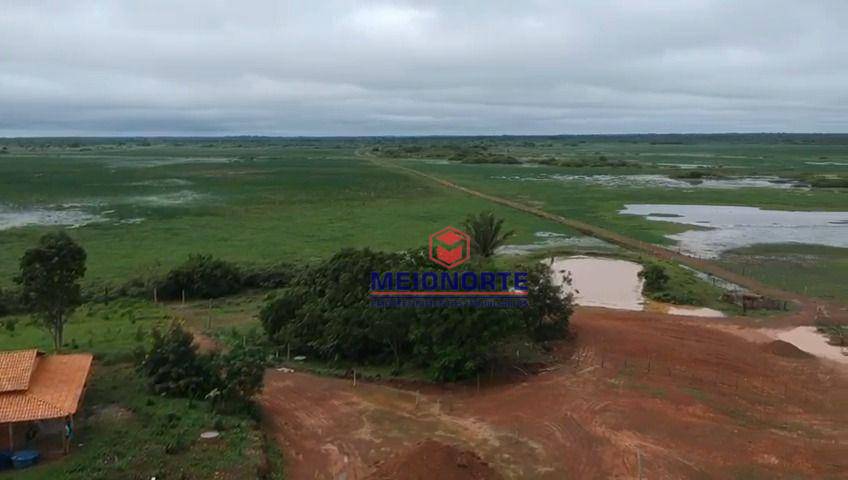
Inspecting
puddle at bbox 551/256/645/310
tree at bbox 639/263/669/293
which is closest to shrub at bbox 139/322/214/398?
puddle at bbox 551/256/645/310

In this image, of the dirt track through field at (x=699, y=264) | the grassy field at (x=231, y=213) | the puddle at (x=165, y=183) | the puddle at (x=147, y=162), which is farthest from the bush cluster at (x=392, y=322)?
the puddle at (x=147, y=162)

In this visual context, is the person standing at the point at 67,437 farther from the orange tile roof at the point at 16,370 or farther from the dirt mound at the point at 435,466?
the dirt mound at the point at 435,466

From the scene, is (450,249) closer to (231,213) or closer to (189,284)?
(189,284)

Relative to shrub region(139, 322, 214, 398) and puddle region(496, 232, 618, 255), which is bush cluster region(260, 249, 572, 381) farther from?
puddle region(496, 232, 618, 255)

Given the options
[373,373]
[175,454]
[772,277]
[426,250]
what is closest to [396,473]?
[175,454]

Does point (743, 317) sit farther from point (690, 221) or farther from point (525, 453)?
point (690, 221)

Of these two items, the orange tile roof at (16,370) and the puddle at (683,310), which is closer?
the orange tile roof at (16,370)

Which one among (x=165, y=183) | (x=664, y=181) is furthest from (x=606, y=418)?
(x=165, y=183)
